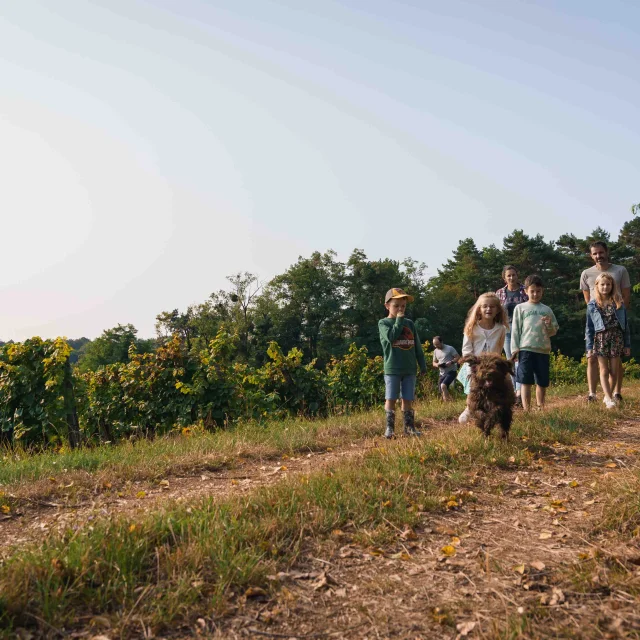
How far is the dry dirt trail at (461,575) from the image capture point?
2.60m

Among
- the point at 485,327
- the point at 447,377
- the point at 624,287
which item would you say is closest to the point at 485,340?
the point at 485,327

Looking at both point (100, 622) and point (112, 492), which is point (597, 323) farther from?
point (100, 622)

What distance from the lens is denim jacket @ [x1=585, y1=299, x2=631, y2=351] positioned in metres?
8.45

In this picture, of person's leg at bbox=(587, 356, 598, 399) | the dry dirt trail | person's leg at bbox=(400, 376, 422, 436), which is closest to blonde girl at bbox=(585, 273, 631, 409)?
person's leg at bbox=(587, 356, 598, 399)

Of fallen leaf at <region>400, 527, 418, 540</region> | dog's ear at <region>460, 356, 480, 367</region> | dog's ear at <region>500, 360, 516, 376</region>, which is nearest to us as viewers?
fallen leaf at <region>400, 527, 418, 540</region>

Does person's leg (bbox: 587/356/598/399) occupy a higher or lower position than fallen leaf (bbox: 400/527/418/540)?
higher

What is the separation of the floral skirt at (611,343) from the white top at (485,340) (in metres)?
2.16

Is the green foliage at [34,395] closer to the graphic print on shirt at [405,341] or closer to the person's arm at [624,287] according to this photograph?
the graphic print on shirt at [405,341]

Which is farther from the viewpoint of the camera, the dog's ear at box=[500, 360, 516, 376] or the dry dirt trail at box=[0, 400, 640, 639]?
the dog's ear at box=[500, 360, 516, 376]

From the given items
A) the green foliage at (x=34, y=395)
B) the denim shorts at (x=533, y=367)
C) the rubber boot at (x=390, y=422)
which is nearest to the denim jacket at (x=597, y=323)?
the denim shorts at (x=533, y=367)

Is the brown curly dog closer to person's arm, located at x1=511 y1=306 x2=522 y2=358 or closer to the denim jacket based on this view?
person's arm, located at x1=511 y1=306 x2=522 y2=358

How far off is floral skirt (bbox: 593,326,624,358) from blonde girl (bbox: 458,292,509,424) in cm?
210

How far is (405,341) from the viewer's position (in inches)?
283

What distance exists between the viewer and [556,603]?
8.93 feet
